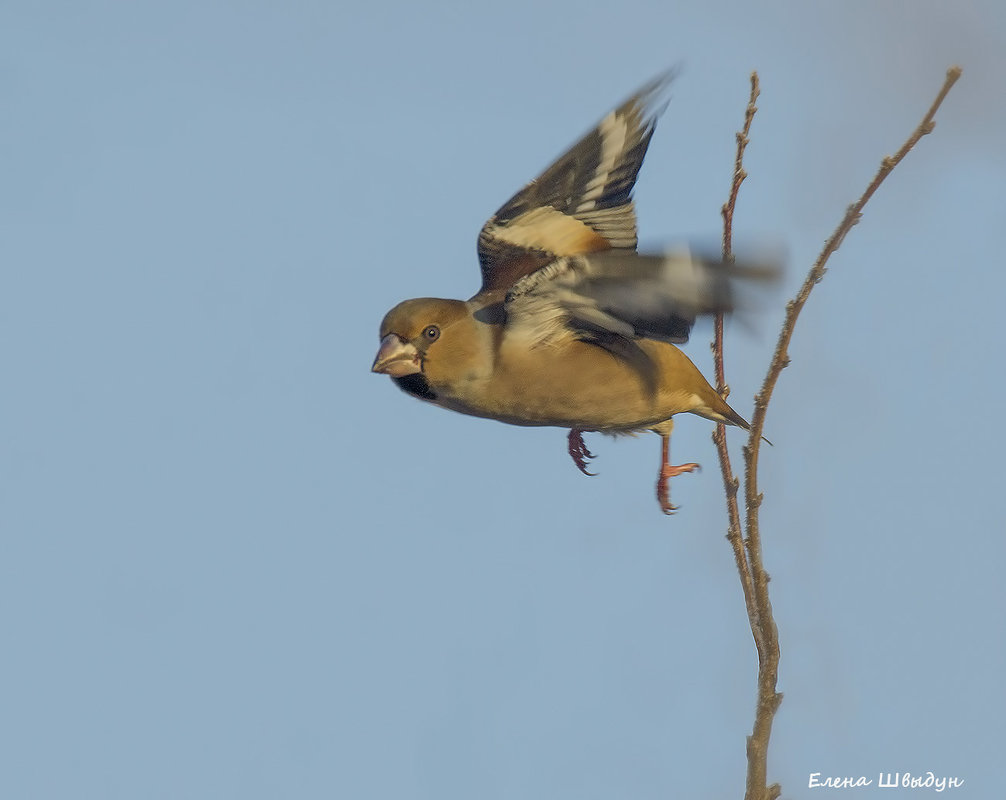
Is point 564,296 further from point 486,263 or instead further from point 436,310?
point 486,263

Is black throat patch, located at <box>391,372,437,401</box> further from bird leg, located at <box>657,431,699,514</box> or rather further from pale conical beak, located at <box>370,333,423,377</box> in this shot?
bird leg, located at <box>657,431,699,514</box>

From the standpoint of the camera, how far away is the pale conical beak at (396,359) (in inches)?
154

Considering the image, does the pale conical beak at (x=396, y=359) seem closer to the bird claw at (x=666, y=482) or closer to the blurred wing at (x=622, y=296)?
the blurred wing at (x=622, y=296)

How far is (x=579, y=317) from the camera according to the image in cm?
410

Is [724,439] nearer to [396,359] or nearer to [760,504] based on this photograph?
[760,504]

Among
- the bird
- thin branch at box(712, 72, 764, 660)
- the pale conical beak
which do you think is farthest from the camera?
the pale conical beak

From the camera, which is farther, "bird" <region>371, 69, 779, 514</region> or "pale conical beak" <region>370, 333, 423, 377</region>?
"pale conical beak" <region>370, 333, 423, 377</region>

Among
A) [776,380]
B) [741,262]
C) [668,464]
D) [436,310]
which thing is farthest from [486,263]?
[776,380]

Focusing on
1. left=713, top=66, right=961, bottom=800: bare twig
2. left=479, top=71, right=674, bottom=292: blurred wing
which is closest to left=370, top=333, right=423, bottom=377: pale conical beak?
left=479, top=71, right=674, bottom=292: blurred wing

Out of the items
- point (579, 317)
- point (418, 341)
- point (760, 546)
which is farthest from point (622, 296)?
point (760, 546)

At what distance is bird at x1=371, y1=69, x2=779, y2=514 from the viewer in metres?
3.67

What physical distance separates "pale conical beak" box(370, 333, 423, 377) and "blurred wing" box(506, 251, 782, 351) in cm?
35

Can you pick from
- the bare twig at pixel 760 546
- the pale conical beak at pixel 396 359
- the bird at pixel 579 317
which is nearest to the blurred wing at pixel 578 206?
the bird at pixel 579 317

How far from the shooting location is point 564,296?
154 inches
